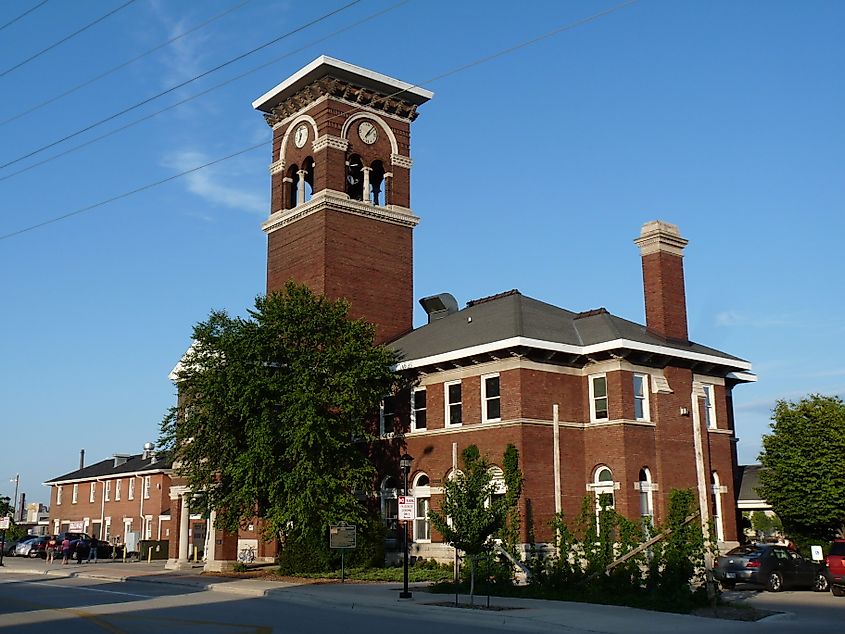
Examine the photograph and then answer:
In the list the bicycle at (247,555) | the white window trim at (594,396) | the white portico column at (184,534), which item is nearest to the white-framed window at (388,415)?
the white window trim at (594,396)

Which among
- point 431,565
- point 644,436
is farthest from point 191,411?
point 644,436

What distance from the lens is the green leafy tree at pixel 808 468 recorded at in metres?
37.4

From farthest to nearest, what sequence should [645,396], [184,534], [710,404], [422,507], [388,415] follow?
[184,534] < [388,415] < [710,404] < [422,507] < [645,396]

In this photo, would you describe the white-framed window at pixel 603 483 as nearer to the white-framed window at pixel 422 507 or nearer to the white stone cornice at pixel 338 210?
the white-framed window at pixel 422 507

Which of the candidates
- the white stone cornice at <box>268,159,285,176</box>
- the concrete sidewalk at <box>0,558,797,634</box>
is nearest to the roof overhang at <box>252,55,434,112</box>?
the white stone cornice at <box>268,159,285,176</box>

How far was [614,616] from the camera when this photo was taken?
2045 cm

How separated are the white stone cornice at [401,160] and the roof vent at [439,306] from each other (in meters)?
7.53

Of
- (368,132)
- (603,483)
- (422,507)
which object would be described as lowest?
(422,507)

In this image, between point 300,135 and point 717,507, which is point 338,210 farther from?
point 717,507

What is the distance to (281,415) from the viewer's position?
34.4 m

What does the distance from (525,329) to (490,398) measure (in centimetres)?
302

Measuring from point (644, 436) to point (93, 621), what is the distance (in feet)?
71.4

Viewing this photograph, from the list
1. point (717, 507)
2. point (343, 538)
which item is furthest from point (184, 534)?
point (717, 507)

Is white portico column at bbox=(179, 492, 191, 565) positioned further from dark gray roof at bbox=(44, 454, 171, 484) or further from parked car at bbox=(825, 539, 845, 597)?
parked car at bbox=(825, 539, 845, 597)
